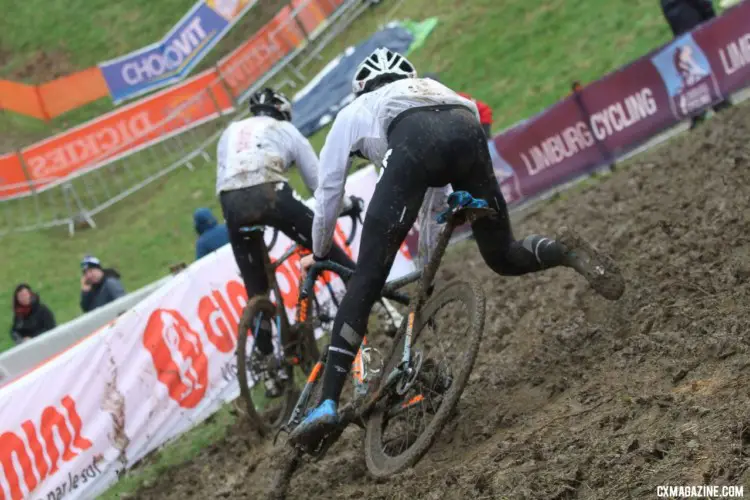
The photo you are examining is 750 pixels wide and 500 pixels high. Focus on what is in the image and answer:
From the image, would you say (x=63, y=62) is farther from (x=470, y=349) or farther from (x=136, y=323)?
(x=470, y=349)

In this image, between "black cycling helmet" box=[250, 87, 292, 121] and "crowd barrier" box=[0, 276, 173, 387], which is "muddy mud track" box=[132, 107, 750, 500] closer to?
"black cycling helmet" box=[250, 87, 292, 121]

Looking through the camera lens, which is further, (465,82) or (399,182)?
(465,82)

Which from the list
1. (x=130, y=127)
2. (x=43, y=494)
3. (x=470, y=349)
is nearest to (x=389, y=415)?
(x=470, y=349)

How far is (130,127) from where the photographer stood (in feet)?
72.1

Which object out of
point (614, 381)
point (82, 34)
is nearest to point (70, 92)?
point (82, 34)

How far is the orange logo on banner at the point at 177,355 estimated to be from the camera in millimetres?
8414

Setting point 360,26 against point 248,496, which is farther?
point 360,26

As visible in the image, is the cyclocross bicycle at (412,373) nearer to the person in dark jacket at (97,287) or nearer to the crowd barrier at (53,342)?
the crowd barrier at (53,342)

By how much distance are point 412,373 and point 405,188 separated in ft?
3.51

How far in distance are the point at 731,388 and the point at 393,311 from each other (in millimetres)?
3246

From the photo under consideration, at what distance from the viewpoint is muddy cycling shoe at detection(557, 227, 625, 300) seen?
16.1ft

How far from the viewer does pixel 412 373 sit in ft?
16.8

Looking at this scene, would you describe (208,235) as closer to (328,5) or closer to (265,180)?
(265,180)

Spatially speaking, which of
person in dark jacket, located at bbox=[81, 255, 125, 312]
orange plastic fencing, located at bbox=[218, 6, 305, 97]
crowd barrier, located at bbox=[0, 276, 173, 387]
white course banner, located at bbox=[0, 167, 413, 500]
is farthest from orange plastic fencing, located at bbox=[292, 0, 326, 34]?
white course banner, located at bbox=[0, 167, 413, 500]
